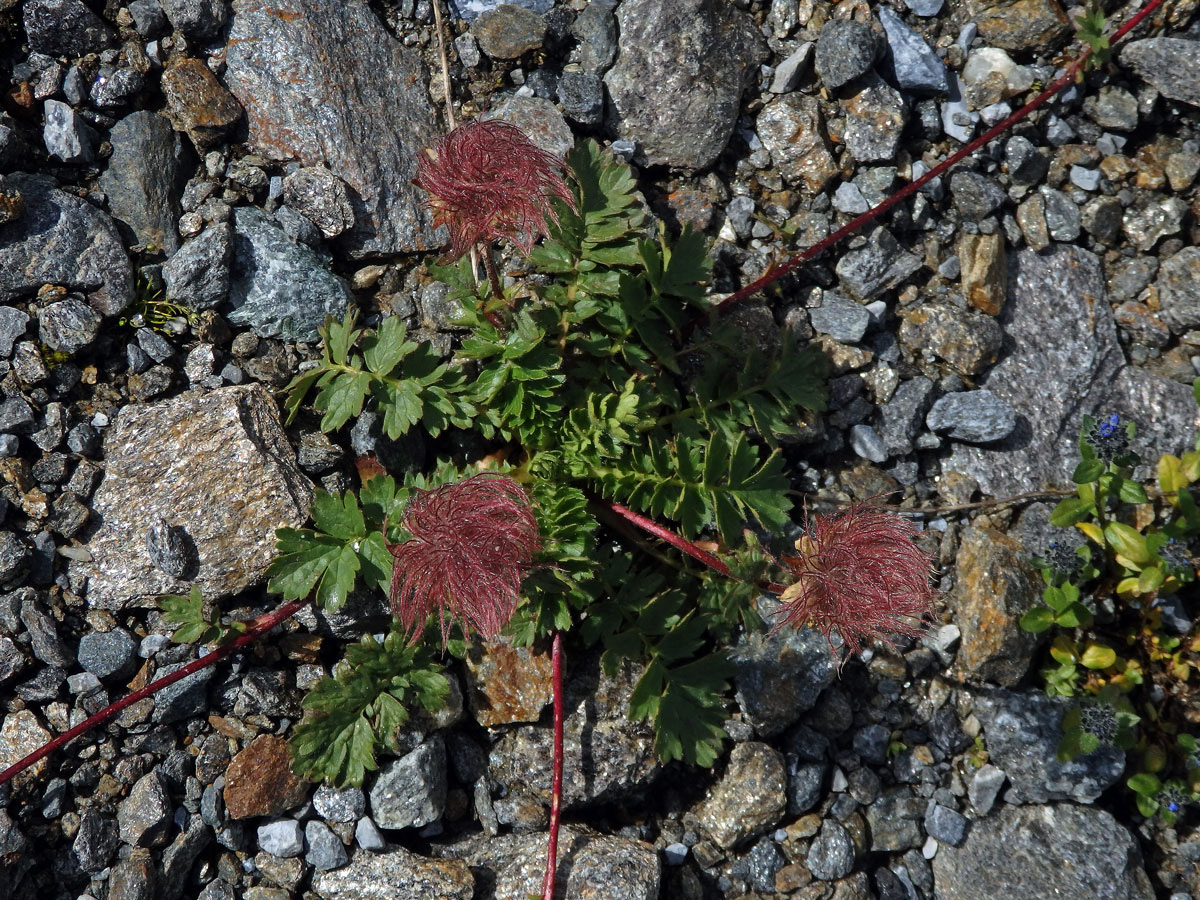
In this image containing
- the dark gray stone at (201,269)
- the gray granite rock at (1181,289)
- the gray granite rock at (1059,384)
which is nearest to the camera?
the dark gray stone at (201,269)

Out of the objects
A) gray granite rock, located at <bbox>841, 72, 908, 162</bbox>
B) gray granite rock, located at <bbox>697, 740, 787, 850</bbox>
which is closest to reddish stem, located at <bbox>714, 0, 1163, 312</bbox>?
gray granite rock, located at <bbox>841, 72, 908, 162</bbox>

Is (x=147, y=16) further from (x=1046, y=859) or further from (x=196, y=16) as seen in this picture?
(x=1046, y=859)

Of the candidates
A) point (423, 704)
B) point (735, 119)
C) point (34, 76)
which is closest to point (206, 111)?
point (34, 76)

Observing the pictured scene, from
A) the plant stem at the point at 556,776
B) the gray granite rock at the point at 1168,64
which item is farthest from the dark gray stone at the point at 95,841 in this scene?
the gray granite rock at the point at 1168,64

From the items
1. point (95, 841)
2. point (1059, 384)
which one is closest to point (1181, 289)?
point (1059, 384)

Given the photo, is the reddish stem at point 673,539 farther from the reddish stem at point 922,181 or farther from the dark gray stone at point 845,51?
the dark gray stone at point 845,51

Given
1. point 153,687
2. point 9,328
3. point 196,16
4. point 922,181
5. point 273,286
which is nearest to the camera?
point 153,687
